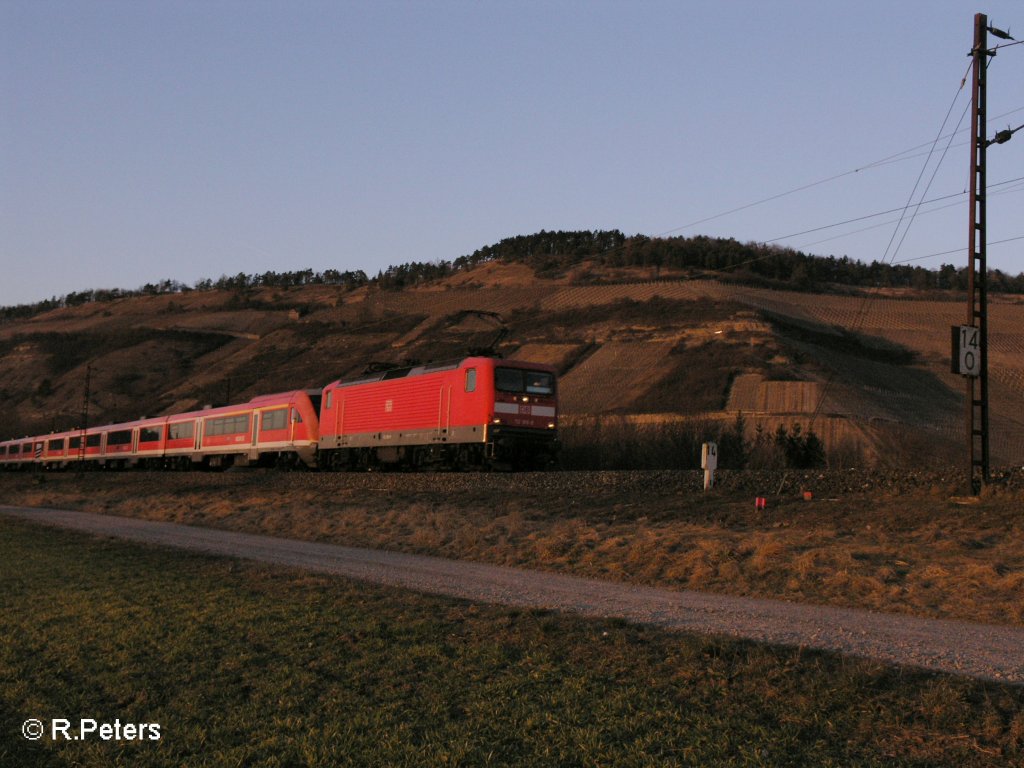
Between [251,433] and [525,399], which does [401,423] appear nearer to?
[525,399]

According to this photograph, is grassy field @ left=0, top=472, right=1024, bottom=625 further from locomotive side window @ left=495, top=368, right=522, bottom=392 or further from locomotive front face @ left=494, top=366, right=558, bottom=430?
locomotive side window @ left=495, top=368, right=522, bottom=392

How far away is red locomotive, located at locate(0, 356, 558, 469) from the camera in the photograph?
28.2 m

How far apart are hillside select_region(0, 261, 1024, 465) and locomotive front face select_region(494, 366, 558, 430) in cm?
823

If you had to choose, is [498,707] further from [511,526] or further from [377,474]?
[377,474]

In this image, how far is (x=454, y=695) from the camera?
6.91m

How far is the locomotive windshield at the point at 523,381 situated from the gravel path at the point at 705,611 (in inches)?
457

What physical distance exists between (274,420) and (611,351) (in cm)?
3832

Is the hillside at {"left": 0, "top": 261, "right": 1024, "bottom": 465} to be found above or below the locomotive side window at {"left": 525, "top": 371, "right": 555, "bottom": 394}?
above

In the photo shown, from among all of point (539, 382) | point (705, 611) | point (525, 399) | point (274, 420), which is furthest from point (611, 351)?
point (705, 611)

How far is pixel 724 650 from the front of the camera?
7832 mm

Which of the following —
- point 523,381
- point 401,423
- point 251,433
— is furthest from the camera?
point 251,433

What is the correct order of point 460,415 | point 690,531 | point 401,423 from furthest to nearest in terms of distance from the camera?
point 401,423, point 460,415, point 690,531

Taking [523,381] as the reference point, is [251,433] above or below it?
below

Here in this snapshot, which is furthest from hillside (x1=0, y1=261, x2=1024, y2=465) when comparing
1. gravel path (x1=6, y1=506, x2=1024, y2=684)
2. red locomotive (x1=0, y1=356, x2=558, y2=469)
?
gravel path (x1=6, y1=506, x2=1024, y2=684)
